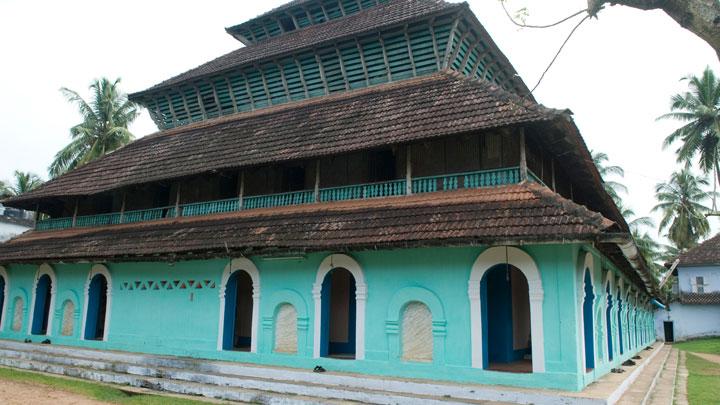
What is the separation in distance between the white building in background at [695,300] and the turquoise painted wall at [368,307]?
27118 millimetres

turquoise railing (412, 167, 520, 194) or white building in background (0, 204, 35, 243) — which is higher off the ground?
white building in background (0, 204, 35, 243)

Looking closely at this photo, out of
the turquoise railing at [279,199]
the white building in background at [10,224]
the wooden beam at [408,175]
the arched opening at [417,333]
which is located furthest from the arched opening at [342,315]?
the white building in background at [10,224]

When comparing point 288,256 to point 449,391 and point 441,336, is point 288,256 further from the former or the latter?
point 449,391

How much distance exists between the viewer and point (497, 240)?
797 centimetres

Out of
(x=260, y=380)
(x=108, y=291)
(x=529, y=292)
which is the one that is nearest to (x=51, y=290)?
(x=108, y=291)

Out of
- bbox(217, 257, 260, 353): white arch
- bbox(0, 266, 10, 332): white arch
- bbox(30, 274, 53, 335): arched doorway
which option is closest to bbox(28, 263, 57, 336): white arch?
bbox(30, 274, 53, 335): arched doorway

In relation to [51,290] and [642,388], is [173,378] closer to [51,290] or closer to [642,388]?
[51,290]

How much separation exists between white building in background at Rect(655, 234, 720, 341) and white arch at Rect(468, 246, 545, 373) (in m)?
32.3

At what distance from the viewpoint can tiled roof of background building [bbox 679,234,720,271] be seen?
35438 mm

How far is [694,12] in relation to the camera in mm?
2998

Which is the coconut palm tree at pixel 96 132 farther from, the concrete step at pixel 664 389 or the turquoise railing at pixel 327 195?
the concrete step at pixel 664 389

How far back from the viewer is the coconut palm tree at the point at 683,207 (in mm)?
38750

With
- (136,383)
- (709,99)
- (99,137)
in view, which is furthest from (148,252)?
(709,99)

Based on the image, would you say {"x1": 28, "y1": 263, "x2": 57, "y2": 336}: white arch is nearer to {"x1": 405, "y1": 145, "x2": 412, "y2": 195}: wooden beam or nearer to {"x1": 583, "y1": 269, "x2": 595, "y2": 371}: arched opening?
{"x1": 405, "y1": 145, "x2": 412, "y2": 195}: wooden beam
